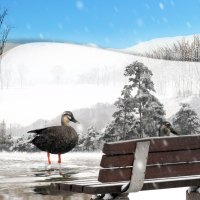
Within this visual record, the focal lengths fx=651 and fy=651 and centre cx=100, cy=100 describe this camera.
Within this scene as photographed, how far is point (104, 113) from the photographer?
154 ft

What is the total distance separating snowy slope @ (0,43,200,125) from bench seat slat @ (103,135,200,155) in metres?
38.7

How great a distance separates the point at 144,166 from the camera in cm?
664

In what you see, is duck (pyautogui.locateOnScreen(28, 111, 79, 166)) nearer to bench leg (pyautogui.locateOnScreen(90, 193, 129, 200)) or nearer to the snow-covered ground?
the snow-covered ground

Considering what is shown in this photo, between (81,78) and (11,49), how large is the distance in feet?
31.0

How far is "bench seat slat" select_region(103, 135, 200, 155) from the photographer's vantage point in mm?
6418

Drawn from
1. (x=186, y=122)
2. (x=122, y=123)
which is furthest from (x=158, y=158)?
(x=186, y=122)

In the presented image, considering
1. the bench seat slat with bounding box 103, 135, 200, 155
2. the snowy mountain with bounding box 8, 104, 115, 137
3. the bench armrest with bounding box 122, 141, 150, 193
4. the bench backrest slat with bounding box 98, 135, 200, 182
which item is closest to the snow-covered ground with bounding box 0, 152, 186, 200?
the bench backrest slat with bounding box 98, 135, 200, 182

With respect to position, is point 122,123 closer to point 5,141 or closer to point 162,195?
point 5,141

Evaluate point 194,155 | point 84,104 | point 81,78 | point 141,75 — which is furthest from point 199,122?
point 194,155

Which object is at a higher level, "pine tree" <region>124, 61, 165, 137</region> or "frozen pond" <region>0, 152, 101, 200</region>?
"pine tree" <region>124, 61, 165, 137</region>

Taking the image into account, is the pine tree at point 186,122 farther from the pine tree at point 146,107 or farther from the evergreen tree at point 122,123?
the evergreen tree at point 122,123

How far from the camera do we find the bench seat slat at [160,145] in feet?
21.1

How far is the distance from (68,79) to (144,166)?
174 ft

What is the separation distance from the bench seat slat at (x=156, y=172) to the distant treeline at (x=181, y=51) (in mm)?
54999
